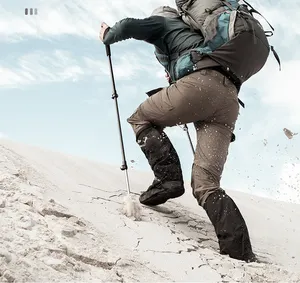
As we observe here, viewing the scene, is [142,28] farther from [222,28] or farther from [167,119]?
[167,119]

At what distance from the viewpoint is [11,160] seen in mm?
5297

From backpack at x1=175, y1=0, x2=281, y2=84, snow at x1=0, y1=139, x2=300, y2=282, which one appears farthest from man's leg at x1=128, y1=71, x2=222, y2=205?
snow at x1=0, y1=139, x2=300, y2=282

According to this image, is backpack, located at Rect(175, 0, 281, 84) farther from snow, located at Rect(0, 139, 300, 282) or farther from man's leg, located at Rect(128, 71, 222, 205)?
snow, located at Rect(0, 139, 300, 282)

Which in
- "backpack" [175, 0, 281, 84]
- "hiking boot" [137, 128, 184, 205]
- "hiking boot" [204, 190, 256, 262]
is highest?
"backpack" [175, 0, 281, 84]

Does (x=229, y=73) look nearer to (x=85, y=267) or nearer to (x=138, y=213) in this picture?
(x=138, y=213)

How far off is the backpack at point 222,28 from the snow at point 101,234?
1.44 metres

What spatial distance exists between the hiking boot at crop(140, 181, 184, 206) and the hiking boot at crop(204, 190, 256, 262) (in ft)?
1.43

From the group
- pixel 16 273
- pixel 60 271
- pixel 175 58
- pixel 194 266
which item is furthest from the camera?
pixel 175 58

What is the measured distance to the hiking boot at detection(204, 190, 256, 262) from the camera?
4609 millimetres

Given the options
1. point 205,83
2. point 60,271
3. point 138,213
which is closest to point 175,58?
point 205,83

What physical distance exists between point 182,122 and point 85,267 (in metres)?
2.05

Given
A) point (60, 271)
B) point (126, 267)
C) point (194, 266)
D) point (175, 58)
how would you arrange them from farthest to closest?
point (175, 58) < point (194, 266) < point (126, 267) < point (60, 271)

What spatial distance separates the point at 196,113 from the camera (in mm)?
4879

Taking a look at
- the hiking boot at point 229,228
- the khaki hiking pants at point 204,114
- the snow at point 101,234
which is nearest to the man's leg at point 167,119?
the khaki hiking pants at point 204,114
